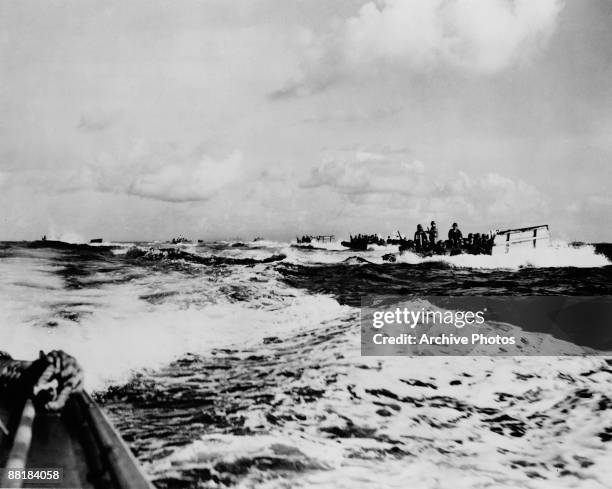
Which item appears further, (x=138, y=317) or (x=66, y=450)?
(x=138, y=317)

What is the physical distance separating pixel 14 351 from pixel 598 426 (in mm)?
7946

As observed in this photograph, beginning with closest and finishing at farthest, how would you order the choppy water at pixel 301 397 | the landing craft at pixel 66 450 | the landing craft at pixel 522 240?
the landing craft at pixel 66 450, the choppy water at pixel 301 397, the landing craft at pixel 522 240

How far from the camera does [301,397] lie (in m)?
4.94

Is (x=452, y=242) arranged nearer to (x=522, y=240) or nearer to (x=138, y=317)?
(x=522, y=240)

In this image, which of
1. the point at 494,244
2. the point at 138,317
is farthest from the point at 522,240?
the point at 138,317

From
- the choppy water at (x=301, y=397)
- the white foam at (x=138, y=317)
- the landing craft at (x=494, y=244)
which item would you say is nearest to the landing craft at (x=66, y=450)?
the choppy water at (x=301, y=397)

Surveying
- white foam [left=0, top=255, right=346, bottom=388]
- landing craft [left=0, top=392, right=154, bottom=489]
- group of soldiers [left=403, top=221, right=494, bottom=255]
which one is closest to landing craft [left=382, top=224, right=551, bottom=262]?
group of soldiers [left=403, top=221, right=494, bottom=255]

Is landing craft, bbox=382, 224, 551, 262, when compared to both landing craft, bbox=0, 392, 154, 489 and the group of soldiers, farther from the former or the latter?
landing craft, bbox=0, 392, 154, 489

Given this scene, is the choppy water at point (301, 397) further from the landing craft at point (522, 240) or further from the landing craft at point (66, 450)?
the landing craft at point (522, 240)

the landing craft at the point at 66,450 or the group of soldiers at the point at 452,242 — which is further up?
the group of soldiers at the point at 452,242

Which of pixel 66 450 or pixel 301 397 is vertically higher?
pixel 66 450

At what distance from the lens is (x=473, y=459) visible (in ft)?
11.9

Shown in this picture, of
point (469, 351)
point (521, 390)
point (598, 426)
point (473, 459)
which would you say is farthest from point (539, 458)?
point (469, 351)

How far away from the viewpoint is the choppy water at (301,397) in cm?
340
